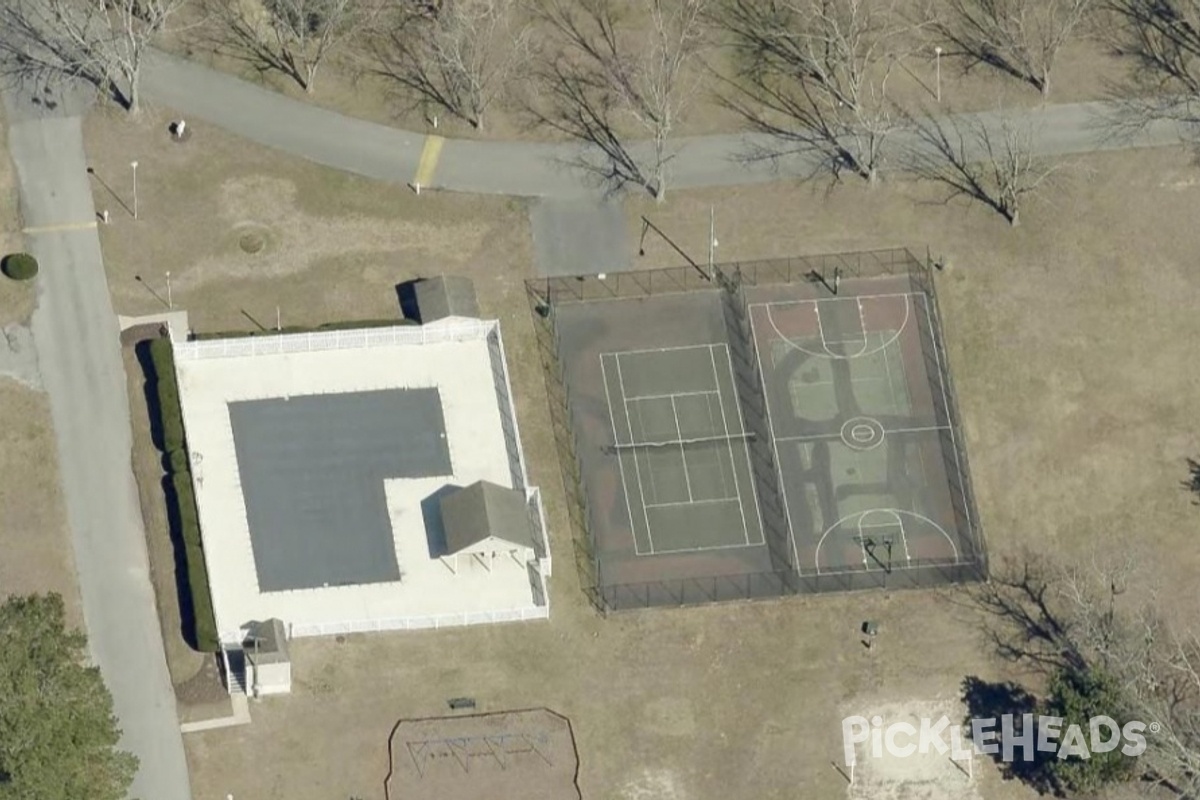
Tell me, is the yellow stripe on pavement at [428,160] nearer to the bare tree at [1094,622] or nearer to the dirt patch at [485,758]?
the dirt patch at [485,758]

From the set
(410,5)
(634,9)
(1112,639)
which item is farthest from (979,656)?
(410,5)

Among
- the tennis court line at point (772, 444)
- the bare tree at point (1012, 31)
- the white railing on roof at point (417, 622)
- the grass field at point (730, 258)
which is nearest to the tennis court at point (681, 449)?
the tennis court line at point (772, 444)

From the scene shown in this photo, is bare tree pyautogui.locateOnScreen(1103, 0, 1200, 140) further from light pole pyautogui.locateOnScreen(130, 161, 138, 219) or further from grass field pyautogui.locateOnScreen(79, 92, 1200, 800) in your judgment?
light pole pyautogui.locateOnScreen(130, 161, 138, 219)

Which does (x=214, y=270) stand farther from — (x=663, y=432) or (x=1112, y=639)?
(x=1112, y=639)

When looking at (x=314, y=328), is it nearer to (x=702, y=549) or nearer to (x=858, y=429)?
(x=702, y=549)

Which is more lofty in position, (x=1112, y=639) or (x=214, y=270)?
(x=214, y=270)

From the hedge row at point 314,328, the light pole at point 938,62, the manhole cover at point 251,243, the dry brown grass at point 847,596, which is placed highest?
the light pole at point 938,62
